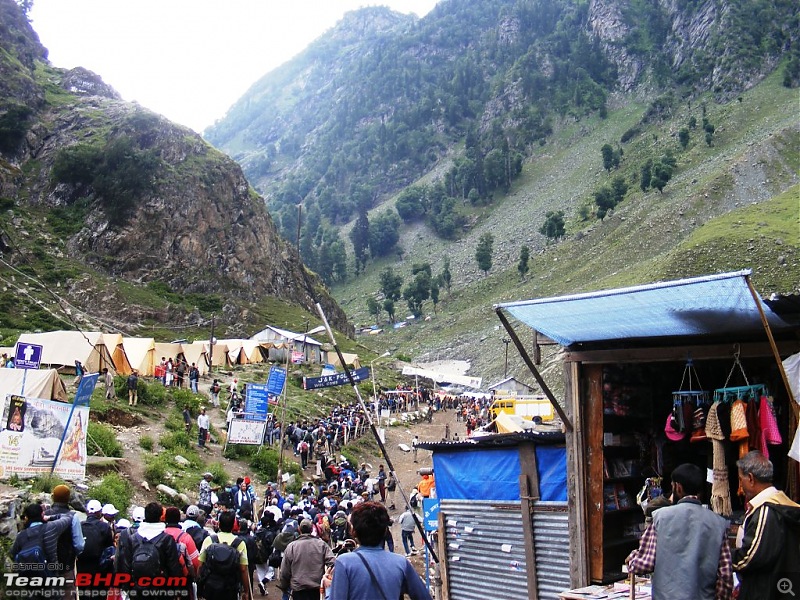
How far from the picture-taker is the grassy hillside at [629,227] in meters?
57.1

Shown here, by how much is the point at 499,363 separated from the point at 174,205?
32.3 m

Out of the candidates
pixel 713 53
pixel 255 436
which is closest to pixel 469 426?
pixel 255 436

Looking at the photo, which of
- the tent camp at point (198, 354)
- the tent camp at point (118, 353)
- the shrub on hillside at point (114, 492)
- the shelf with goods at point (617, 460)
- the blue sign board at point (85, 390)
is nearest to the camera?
the shelf with goods at point (617, 460)

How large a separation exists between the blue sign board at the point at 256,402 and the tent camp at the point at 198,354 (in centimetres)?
1628

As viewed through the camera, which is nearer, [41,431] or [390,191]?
[41,431]

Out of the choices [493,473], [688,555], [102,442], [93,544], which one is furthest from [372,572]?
[102,442]

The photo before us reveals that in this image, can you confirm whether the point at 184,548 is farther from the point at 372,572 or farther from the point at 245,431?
the point at 245,431

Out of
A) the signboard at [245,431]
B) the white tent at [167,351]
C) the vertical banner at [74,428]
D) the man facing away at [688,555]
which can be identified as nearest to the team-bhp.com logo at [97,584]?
the man facing away at [688,555]

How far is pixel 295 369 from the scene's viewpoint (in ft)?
A: 144

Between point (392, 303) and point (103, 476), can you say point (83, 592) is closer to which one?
point (103, 476)

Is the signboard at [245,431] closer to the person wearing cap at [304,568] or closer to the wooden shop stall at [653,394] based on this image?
the person wearing cap at [304,568]

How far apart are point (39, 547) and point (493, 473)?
509 cm

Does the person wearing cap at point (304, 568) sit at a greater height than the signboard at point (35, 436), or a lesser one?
lesser

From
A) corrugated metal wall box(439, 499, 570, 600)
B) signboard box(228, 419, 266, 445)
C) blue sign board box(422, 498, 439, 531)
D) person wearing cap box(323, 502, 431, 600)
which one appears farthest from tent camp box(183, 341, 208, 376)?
person wearing cap box(323, 502, 431, 600)
